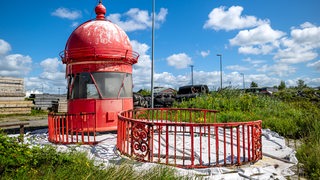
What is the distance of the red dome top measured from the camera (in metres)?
10.8

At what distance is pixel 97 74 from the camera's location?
10.8 meters

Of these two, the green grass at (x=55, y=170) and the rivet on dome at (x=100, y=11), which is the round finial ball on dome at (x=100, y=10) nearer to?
the rivet on dome at (x=100, y=11)

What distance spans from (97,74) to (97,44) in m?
1.25

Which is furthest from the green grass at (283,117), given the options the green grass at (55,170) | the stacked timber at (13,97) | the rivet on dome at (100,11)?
the stacked timber at (13,97)

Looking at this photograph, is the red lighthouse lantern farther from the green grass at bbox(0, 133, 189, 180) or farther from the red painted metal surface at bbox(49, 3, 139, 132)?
the green grass at bbox(0, 133, 189, 180)

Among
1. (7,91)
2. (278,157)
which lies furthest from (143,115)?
(7,91)

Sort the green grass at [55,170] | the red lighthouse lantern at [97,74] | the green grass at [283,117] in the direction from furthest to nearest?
the red lighthouse lantern at [97,74]
the green grass at [283,117]
the green grass at [55,170]

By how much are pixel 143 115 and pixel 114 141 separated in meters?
3.87

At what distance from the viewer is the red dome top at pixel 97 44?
10.8 m

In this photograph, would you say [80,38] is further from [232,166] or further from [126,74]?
[232,166]

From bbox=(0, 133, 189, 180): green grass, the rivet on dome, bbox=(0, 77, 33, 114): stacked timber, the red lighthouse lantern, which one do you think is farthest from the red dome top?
bbox=(0, 77, 33, 114): stacked timber

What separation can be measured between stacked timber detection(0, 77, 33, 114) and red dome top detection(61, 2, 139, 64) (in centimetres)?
1391

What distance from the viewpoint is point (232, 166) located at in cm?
613

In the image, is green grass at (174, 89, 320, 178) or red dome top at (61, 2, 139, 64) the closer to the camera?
green grass at (174, 89, 320, 178)
